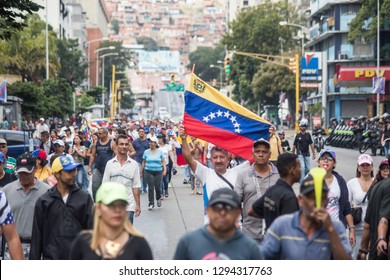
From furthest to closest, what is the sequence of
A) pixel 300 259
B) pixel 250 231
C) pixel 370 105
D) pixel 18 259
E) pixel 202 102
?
pixel 370 105 < pixel 202 102 < pixel 250 231 < pixel 18 259 < pixel 300 259

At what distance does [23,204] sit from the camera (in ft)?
31.0

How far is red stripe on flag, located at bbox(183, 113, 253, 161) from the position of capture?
12.4 meters

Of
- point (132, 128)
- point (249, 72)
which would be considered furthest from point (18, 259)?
point (249, 72)

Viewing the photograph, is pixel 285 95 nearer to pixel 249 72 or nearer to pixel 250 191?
pixel 249 72

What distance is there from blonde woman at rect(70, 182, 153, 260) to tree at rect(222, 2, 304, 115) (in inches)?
3176

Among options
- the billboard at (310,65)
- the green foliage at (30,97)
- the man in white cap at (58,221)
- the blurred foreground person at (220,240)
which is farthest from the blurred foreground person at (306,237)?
the billboard at (310,65)

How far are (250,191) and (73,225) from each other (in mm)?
2042

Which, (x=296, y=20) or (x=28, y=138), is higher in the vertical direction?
(x=296, y=20)

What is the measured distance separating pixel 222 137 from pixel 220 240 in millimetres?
6867

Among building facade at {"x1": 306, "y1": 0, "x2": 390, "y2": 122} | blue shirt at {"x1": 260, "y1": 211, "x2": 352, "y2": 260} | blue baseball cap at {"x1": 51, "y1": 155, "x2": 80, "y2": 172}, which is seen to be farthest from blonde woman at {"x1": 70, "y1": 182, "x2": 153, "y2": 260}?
building facade at {"x1": 306, "y1": 0, "x2": 390, "y2": 122}

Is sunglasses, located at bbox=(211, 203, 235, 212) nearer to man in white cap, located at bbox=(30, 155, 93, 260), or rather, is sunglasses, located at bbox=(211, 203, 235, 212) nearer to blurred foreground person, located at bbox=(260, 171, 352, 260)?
blurred foreground person, located at bbox=(260, 171, 352, 260)

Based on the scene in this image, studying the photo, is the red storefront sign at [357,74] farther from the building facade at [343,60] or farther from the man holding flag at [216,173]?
the man holding flag at [216,173]

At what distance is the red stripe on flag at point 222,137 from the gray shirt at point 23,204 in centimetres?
315

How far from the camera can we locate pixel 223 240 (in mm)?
5672
